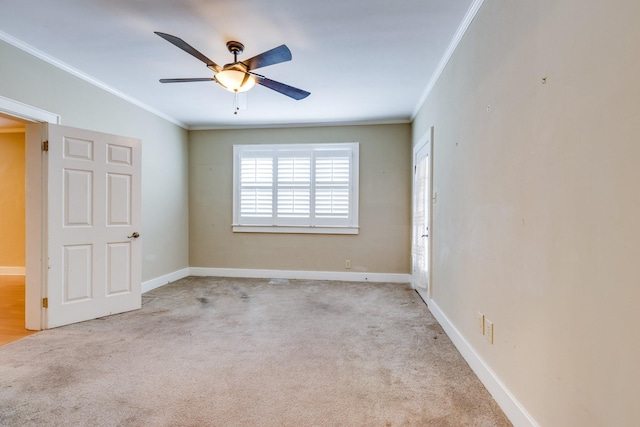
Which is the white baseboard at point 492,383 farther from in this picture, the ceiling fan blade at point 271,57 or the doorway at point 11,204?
Answer: the doorway at point 11,204

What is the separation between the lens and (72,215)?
10.3ft

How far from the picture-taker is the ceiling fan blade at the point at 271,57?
7.09ft

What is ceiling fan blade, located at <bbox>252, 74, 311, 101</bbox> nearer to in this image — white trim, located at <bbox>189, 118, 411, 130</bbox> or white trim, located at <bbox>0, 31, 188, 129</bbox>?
white trim, located at <bbox>0, 31, 188, 129</bbox>

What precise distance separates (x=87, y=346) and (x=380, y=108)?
4.24 m

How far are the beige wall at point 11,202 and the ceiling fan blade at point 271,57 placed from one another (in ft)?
19.0

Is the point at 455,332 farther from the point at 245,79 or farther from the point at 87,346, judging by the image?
the point at 87,346

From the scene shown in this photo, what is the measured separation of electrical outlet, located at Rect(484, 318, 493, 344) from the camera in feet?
6.56

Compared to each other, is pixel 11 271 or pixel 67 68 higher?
pixel 67 68

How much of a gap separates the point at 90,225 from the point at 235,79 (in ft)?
7.35

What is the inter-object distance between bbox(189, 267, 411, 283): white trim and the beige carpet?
136 cm

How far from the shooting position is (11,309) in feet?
11.9

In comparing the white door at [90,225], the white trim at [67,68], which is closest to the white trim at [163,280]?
the white door at [90,225]

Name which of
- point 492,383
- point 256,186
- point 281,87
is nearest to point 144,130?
point 256,186

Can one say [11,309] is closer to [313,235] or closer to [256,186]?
[256,186]
